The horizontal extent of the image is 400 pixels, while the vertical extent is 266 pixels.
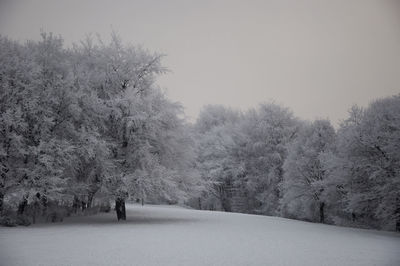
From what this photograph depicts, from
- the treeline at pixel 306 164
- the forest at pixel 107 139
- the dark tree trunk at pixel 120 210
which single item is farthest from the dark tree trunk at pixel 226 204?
the dark tree trunk at pixel 120 210

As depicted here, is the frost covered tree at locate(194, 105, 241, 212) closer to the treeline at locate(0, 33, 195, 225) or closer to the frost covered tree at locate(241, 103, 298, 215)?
the frost covered tree at locate(241, 103, 298, 215)

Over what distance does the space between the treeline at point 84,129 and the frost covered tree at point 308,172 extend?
15.2m

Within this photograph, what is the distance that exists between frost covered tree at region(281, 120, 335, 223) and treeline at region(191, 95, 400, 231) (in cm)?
10

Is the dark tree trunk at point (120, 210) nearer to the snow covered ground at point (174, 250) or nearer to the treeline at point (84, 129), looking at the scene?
the treeline at point (84, 129)

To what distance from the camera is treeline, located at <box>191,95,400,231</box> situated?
25.4 meters

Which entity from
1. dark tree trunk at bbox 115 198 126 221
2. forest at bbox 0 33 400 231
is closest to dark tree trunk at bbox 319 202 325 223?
forest at bbox 0 33 400 231

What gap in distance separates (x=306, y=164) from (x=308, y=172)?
85cm

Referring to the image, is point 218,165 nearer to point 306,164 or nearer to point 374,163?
point 306,164

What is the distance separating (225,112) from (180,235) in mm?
51654

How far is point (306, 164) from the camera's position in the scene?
37.1m

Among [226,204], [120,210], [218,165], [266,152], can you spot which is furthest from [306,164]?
[226,204]

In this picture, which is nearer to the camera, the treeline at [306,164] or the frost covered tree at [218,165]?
the treeline at [306,164]

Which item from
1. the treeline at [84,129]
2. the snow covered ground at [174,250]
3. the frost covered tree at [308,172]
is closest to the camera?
the snow covered ground at [174,250]

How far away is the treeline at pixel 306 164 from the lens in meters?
25.4
